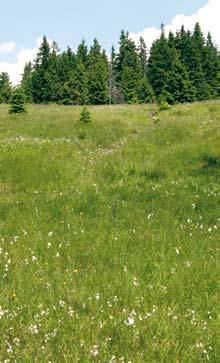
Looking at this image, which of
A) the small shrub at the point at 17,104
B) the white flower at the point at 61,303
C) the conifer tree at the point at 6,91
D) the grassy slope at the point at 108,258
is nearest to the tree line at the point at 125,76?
the conifer tree at the point at 6,91

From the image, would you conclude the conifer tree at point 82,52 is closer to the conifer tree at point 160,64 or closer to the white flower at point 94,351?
the conifer tree at point 160,64

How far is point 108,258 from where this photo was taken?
24.8ft

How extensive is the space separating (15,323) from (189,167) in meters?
11.7

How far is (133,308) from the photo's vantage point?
5.57 metres

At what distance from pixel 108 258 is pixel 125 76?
3165 inches

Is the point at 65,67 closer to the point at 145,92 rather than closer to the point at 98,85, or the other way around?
the point at 98,85

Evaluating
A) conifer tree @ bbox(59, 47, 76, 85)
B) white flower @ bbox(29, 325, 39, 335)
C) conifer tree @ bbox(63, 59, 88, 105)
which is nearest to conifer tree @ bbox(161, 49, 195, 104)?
conifer tree @ bbox(63, 59, 88, 105)

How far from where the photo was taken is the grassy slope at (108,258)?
4820mm

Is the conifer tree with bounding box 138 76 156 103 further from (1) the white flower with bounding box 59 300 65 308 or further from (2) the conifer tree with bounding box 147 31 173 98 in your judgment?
(1) the white flower with bounding box 59 300 65 308

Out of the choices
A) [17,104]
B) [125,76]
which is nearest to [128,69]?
[125,76]

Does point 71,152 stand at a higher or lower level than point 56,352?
higher

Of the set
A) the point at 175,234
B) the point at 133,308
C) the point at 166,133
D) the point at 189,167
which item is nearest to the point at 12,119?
the point at 166,133

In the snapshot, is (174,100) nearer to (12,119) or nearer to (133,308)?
(12,119)

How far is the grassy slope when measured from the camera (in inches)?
190
